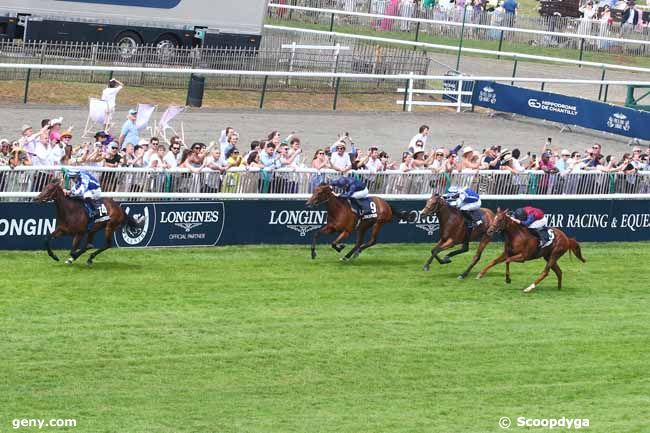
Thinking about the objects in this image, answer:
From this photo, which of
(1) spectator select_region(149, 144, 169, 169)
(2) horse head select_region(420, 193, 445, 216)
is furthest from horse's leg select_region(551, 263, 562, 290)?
(1) spectator select_region(149, 144, 169, 169)

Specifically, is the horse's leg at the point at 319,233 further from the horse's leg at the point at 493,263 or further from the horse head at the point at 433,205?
the horse's leg at the point at 493,263

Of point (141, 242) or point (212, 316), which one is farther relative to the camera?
point (141, 242)

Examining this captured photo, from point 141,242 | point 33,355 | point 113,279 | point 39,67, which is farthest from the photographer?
point 39,67

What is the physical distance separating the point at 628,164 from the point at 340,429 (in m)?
13.5

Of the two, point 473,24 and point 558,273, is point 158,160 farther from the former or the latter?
point 473,24

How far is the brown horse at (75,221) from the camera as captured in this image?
21906 mm

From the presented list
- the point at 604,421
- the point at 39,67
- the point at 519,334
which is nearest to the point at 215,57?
the point at 39,67

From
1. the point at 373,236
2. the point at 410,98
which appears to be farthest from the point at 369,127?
the point at 373,236

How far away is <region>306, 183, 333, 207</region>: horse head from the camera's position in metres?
23.7

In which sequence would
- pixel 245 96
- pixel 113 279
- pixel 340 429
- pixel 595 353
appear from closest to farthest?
pixel 340 429
pixel 595 353
pixel 113 279
pixel 245 96

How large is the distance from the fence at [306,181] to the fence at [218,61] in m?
7.23

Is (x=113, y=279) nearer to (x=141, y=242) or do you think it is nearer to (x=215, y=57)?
(x=141, y=242)

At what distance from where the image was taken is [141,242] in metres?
23.9

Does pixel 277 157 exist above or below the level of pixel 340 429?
above
